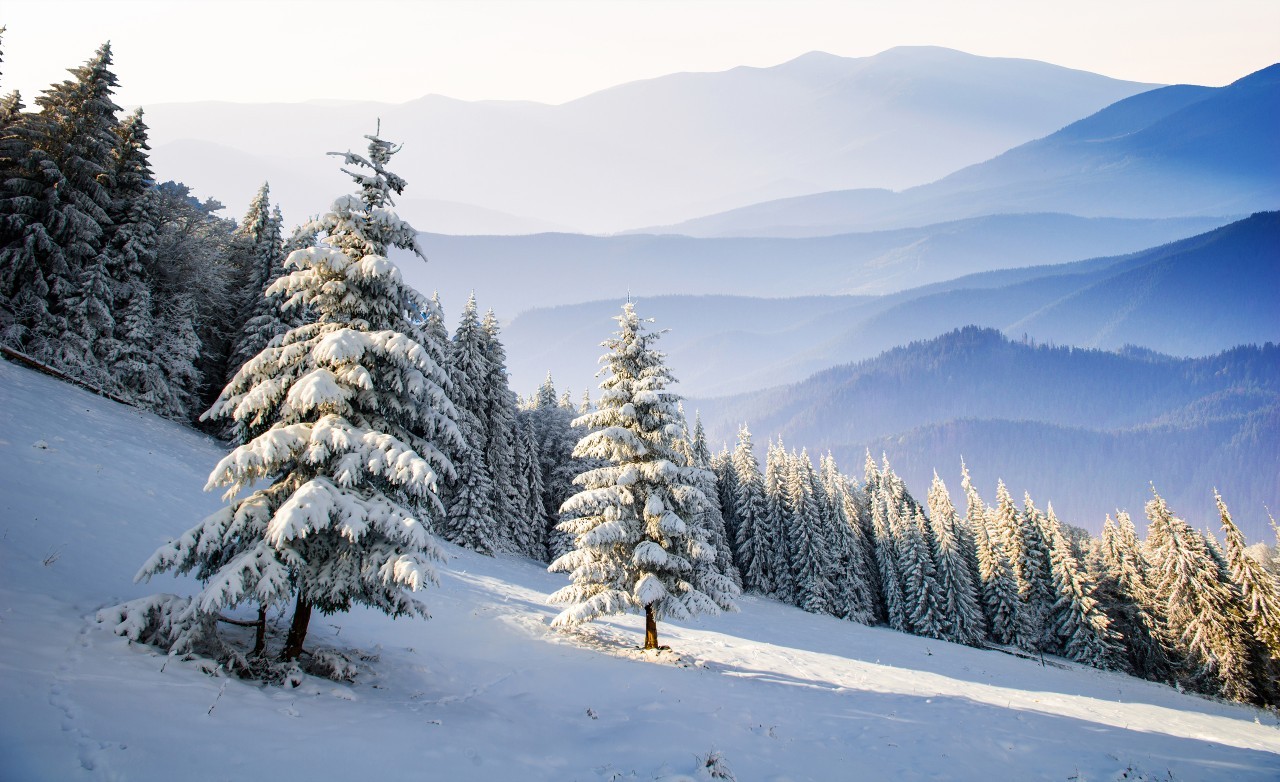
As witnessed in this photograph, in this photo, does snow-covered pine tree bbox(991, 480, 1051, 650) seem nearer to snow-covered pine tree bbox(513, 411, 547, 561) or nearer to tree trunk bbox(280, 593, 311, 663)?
snow-covered pine tree bbox(513, 411, 547, 561)

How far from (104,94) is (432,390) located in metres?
30.4

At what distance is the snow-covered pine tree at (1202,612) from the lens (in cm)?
3834

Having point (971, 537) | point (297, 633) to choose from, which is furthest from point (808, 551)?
point (297, 633)

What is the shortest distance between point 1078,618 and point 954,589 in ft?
30.5

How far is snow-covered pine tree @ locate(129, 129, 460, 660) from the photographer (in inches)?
361

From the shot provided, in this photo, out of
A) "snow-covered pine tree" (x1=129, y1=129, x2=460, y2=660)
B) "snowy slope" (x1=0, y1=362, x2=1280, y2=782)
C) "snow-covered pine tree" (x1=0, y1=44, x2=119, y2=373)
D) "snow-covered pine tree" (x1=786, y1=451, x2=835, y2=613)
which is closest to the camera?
"snowy slope" (x1=0, y1=362, x2=1280, y2=782)

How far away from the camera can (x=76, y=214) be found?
25.9 m

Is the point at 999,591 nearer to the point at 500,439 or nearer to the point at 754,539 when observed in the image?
the point at 754,539

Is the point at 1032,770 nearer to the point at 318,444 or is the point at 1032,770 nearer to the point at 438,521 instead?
the point at 318,444

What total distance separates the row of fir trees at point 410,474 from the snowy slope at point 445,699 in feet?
5.01

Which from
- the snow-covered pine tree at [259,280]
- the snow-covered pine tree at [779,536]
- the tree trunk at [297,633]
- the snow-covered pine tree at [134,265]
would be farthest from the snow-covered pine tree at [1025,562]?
the snow-covered pine tree at [134,265]

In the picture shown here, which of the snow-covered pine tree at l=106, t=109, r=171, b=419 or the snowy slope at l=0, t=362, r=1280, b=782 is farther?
the snow-covered pine tree at l=106, t=109, r=171, b=419

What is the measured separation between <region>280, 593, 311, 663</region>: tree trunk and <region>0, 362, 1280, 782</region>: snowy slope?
3.40ft

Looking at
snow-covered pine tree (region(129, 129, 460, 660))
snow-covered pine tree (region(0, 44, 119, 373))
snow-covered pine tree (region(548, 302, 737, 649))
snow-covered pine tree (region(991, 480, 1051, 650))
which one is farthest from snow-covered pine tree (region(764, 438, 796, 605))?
snow-covered pine tree (region(0, 44, 119, 373))
